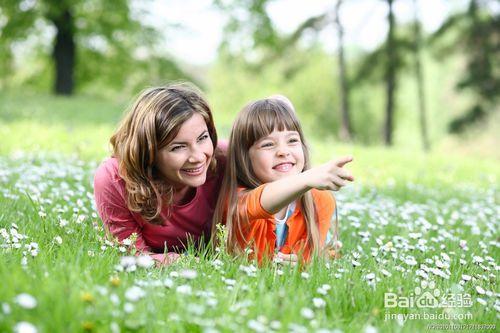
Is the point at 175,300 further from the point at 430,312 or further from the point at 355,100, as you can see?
the point at 355,100

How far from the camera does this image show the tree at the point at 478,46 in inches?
752

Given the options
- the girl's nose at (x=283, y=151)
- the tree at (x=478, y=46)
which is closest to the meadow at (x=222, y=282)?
the girl's nose at (x=283, y=151)

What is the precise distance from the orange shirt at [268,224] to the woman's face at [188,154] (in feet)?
1.06

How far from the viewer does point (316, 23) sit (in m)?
18.3

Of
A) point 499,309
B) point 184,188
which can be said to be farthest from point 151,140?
point 499,309

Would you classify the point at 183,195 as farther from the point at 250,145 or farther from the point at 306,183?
the point at 306,183

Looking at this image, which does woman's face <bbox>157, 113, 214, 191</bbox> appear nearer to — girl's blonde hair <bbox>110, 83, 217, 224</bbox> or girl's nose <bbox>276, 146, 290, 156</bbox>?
girl's blonde hair <bbox>110, 83, 217, 224</bbox>

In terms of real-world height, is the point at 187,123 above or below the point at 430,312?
above

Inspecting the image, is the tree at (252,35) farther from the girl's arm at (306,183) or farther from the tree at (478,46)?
the girl's arm at (306,183)

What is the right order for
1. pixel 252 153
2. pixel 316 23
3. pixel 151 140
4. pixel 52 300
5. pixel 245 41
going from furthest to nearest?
pixel 245 41, pixel 316 23, pixel 252 153, pixel 151 140, pixel 52 300

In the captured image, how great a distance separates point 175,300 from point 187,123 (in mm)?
1393

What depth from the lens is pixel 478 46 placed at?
1948 centimetres

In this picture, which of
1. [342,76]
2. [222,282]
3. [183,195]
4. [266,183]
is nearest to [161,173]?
[183,195]

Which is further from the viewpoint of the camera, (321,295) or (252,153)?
(252,153)
